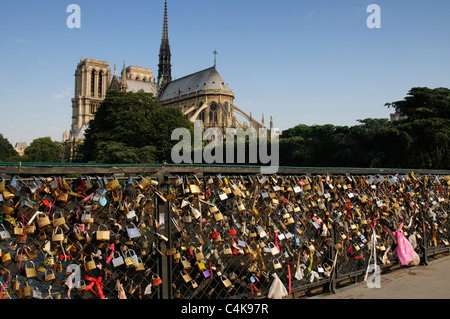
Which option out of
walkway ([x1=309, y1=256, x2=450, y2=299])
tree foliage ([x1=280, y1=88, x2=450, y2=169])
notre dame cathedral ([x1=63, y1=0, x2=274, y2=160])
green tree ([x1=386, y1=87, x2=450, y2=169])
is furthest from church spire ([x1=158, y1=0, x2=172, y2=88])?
walkway ([x1=309, y1=256, x2=450, y2=299])

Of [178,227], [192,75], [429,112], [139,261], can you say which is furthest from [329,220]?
[192,75]

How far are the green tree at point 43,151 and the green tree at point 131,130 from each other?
61964mm

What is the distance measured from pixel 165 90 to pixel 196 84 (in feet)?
50.4

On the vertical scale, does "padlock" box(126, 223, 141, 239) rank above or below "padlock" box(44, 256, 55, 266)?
Answer: above

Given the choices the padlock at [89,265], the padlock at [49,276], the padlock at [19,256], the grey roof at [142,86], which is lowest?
the padlock at [49,276]

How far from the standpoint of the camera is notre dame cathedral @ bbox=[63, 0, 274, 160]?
8544 centimetres

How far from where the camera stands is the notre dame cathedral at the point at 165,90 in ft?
280

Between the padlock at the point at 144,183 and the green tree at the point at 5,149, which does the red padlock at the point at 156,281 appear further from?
the green tree at the point at 5,149

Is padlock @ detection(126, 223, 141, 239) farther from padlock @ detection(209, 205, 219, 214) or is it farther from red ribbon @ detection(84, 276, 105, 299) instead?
padlock @ detection(209, 205, 219, 214)

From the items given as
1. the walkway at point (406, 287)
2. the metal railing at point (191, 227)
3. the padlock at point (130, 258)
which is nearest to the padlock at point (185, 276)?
the metal railing at point (191, 227)

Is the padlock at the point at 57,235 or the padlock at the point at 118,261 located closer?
the padlock at the point at 57,235

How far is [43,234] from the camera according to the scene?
3.82 m

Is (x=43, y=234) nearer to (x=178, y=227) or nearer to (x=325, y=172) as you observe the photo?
(x=178, y=227)
